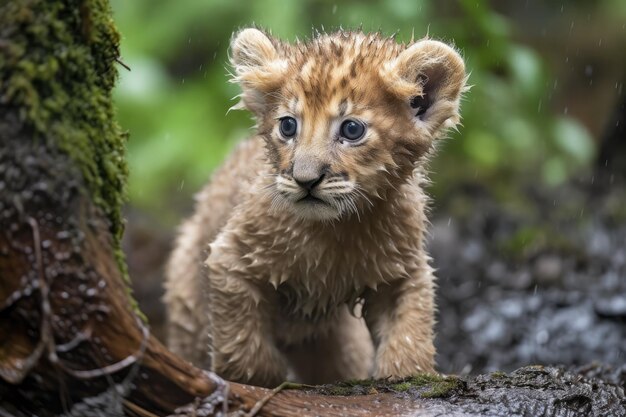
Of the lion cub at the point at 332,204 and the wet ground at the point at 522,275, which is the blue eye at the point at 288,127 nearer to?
the lion cub at the point at 332,204

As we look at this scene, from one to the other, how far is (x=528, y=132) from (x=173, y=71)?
18.9ft

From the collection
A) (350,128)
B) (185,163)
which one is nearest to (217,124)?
(185,163)

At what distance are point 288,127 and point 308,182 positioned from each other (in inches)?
21.4

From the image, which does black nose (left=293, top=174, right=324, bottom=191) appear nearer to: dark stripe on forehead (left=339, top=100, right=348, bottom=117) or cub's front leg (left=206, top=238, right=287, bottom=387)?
dark stripe on forehead (left=339, top=100, right=348, bottom=117)

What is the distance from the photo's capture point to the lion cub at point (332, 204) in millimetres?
5215

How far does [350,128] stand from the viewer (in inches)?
205

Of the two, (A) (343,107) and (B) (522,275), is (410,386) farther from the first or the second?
(B) (522,275)

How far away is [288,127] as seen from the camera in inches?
213

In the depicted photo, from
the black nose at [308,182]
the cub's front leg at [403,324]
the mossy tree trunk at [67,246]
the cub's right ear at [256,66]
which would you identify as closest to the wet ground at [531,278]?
the cub's front leg at [403,324]

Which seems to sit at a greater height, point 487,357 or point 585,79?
point 585,79

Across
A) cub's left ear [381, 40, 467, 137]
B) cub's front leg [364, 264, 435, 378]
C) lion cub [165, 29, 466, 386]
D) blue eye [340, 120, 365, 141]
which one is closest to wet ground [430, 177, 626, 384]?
cub's front leg [364, 264, 435, 378]

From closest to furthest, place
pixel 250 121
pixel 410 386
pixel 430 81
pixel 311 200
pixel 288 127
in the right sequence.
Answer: pixel 410 386 < pixel 311 200 < pixel 288 127 < pixel 430 81 < pixel 250 121

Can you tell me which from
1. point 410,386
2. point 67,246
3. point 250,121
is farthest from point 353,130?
point 250,121

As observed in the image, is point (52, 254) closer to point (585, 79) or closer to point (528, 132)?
point (528, 132)
